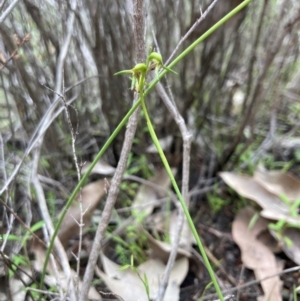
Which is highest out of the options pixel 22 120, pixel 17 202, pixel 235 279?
pixel 22 120

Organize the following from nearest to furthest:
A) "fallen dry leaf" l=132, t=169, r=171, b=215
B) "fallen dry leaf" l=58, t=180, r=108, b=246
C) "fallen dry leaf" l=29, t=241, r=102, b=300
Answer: "fallen dry leaf" l=29, t=241, r=102, b=300 < "fallen dry leaf" l=58, t=180, r=108, b=246 < "fallen dry leaf" l=132, t=169, r=171, b=215

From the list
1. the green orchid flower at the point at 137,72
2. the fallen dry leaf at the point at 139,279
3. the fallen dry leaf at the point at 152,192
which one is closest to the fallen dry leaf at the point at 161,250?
the fallen dry leaf at the point at 139,279

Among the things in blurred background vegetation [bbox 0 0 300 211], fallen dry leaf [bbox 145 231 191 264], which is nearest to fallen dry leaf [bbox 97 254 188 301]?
fallen dry leaf [bbox 145 231 191 264]

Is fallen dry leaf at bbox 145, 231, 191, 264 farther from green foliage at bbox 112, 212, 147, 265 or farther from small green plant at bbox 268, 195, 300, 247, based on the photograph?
small green plant at bbox 268, 195, 300, 247

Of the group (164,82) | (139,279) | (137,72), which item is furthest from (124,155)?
(164,82)

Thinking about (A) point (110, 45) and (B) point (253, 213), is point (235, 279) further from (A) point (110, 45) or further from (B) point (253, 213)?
(A) point (110, 45)

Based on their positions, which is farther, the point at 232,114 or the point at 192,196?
the point at 232,114

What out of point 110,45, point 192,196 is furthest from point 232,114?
point 110,45
